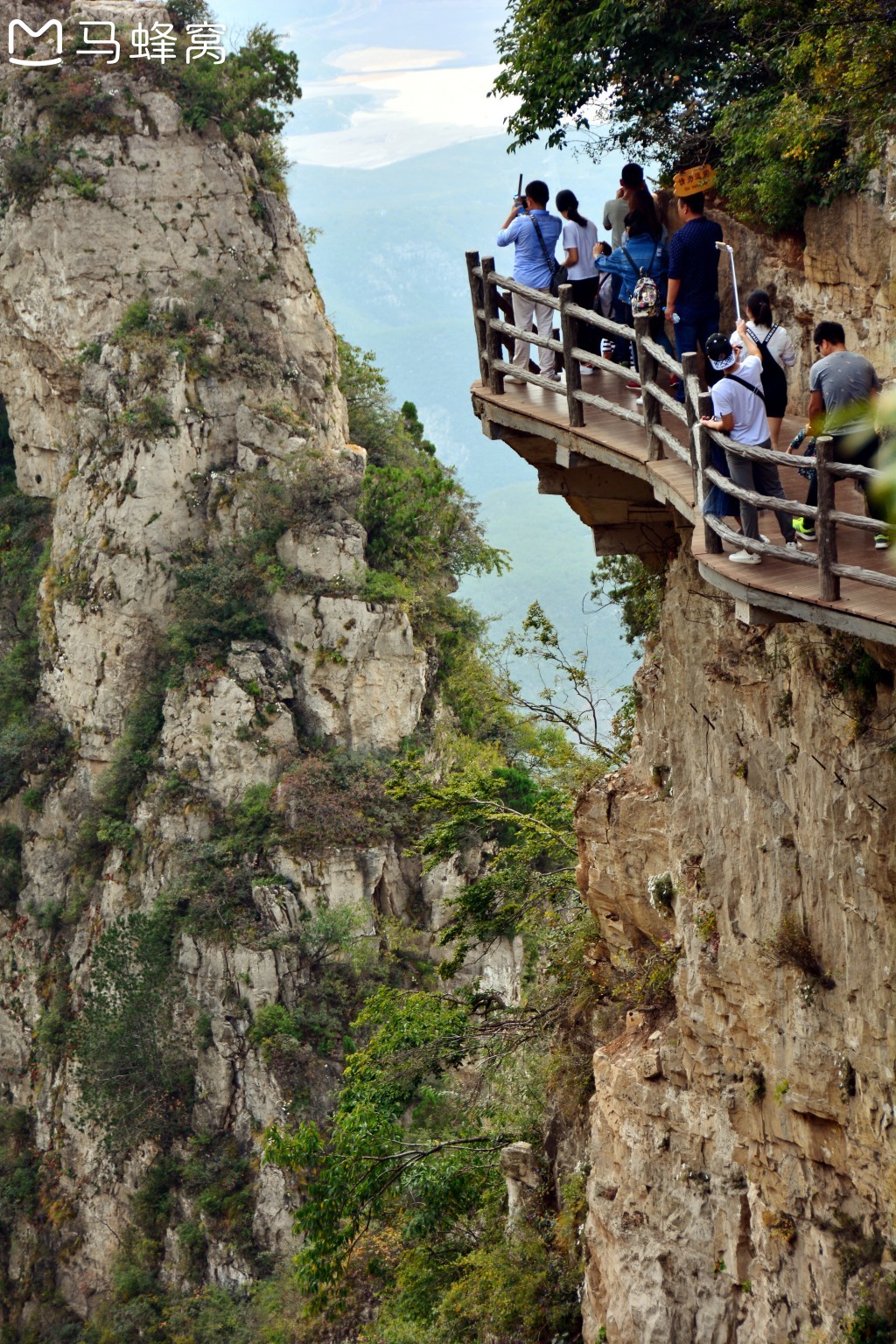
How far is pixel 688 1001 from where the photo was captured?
11109 millimetres

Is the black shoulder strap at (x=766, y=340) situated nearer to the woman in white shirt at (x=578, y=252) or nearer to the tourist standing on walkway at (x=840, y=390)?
the tourist standing on walkway at (x=840, y=390)

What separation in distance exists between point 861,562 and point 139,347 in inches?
1392

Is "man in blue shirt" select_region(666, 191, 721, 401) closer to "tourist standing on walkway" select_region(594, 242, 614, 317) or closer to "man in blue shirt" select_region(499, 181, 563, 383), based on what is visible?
"tourist standing on walkway" select_region(594, 242, 614, 317)

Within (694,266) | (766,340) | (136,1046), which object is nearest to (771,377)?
(766,340)

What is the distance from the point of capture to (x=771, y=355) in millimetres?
8789

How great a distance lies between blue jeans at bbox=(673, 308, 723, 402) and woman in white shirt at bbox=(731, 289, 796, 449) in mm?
591

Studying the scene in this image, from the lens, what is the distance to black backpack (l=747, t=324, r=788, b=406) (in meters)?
8.73

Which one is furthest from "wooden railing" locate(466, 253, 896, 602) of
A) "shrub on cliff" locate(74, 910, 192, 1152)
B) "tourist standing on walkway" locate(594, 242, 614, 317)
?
"shrub on cliff" locate(74, 910, 192, 1152)

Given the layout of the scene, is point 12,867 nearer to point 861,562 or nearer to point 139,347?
point 139,347

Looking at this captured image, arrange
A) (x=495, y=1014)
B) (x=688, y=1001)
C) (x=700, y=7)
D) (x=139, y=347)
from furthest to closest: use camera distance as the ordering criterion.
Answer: (x=139, y=347)
(x=495, y=1014)
(x=700, y=7)
(x=688, y=1001)

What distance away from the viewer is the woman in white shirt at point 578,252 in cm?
1120

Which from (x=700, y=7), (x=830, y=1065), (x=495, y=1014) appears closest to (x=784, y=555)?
(x=830, y=1065)

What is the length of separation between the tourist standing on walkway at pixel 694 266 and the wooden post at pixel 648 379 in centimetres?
63

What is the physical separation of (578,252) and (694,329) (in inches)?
83.5
